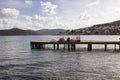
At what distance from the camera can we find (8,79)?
2728 centimetres

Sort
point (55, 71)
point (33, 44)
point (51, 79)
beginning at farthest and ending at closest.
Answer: point (33, 44)
point (55, 71)
point (51, 79)

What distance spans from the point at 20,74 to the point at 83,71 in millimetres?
8540

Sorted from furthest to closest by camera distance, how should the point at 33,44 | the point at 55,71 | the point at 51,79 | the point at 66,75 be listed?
the point at 33,44 < the point at 55,71 < the point at 66,75 < the point at 51,79

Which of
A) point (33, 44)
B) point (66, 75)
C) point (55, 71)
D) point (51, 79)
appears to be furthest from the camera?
point (33, 44)

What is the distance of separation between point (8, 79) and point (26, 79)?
2135mm

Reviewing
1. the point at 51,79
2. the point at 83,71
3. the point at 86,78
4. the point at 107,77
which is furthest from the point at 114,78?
the point at 51,79

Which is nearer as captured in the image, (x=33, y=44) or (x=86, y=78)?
(x=86, y=78)

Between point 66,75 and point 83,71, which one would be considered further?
point 83,71

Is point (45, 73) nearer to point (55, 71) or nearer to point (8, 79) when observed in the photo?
point (55, 71)

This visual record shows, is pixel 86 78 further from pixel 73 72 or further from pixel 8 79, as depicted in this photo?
pixel 8 79

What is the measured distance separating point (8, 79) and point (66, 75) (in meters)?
7.14

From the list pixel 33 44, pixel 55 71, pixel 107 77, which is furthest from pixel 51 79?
pixel 33 44

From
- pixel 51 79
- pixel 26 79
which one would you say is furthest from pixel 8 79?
pixel 51 79

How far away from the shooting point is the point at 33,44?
6925 centimetres
